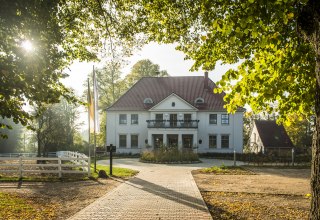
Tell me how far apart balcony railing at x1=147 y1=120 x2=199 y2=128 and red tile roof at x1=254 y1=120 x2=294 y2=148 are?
10727mm

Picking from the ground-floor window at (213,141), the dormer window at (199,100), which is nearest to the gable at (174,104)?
the dormer window at (199,100)

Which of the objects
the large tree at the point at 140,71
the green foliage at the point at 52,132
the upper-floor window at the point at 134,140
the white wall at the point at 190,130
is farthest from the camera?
the large tree at the point at 140,71

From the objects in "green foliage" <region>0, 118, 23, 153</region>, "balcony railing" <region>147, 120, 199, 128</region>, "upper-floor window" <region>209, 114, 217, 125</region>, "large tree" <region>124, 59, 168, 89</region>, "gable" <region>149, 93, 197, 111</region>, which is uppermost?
"large tree" <region>124, 59, 168, 89</region>

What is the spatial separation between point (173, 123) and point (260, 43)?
3711 centimetres

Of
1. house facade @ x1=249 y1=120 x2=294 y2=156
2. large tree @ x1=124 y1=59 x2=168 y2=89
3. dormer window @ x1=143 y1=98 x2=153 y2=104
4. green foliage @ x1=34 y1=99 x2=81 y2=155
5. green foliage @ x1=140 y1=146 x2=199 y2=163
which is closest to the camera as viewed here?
green foliage @ x1=140 y1=146 x2=199 y2=163

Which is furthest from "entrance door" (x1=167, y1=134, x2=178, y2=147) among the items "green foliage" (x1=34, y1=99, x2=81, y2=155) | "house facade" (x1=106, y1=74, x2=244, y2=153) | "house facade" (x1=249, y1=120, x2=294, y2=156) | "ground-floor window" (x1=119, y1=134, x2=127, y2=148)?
"green foliage" (x1=34, y1=99, x2=81, y2=155)

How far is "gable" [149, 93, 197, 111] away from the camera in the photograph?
41.5 metres

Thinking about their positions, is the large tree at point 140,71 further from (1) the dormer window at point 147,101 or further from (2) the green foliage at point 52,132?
(2) the green foliage at point 52,132

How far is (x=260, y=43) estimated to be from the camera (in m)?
4.80

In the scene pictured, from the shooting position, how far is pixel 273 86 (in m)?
5.91

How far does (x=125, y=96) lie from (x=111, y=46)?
34.8 metres

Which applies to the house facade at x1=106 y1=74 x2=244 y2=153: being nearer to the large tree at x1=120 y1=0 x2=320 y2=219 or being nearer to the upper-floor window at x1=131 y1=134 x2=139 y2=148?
the upper-floor window at x1=131 y1=134 x2=139 y2=148

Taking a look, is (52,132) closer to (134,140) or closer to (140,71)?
(134,140)

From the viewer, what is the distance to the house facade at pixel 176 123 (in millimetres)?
41125
